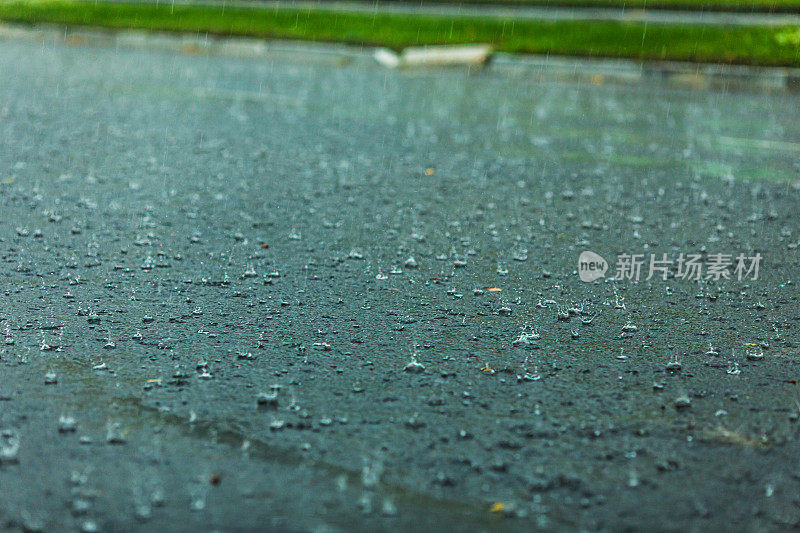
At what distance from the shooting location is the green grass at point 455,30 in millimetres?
11703

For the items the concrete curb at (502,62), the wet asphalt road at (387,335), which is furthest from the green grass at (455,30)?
the wet asphalt road at (387,335)

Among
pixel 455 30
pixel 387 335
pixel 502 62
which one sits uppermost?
pixel 455 30

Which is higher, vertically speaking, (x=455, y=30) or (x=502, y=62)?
(x=455, y=30)

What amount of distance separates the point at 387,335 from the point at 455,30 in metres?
10.9

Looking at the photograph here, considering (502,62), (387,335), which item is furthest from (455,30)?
(387,335)

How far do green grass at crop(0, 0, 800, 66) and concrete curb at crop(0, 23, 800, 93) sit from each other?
8.3 inches

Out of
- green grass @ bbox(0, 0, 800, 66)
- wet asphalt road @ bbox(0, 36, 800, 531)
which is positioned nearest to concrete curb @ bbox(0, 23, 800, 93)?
green grass @ bbox(0, 0, 800, 66)

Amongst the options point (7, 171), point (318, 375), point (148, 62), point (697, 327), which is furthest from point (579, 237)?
point (148, 62)

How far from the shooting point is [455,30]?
546 inches

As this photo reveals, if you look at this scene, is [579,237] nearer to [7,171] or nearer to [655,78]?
[7,171]

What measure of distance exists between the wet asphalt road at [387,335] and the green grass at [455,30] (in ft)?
14.4

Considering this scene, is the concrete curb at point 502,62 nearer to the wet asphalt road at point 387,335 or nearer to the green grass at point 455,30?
the green grass at point 455,30

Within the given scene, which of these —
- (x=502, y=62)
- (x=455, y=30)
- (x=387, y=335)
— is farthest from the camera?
(x=455, y=30)

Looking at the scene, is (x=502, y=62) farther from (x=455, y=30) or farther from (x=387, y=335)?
(x=387, y=335)
